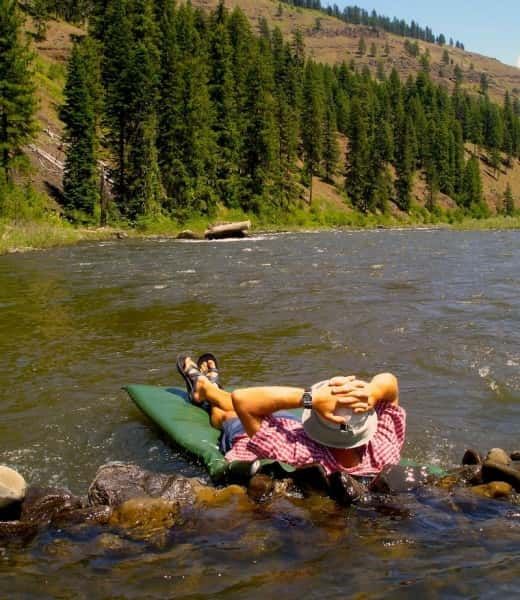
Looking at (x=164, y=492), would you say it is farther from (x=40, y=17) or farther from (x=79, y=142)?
(x=40, y=17)

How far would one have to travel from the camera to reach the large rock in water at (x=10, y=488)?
3455mm

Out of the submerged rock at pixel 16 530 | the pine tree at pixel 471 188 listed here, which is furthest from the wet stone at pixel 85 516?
the pine tree at pixel 471 188

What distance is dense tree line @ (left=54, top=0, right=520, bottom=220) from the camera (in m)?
40.2

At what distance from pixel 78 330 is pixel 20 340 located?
907 millimetres

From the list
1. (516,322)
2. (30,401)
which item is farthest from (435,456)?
(516,322)

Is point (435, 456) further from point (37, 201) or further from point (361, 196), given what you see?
point (361, 196)

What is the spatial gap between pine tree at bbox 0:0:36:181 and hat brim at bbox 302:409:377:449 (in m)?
29.8

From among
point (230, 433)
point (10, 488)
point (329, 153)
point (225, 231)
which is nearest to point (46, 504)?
point (10, 488)

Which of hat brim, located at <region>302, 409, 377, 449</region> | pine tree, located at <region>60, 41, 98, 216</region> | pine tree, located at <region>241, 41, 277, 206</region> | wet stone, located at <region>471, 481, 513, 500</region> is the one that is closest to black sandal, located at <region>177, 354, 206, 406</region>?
hat brim, located at <region>302, 409, 377, 449</region>

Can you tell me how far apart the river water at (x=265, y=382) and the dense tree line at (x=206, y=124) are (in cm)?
2335

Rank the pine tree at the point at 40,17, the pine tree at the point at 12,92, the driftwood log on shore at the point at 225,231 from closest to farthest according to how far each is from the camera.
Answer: the pine tree at the point at 12,92
the driftwood log on shore at the point at 225,231
the pine tree at the point at 40,17

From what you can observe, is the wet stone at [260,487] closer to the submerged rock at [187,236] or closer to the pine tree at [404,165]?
the submerged rock at [187,236]

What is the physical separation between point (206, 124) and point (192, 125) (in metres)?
2.15

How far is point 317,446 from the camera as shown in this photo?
4.07 metres
